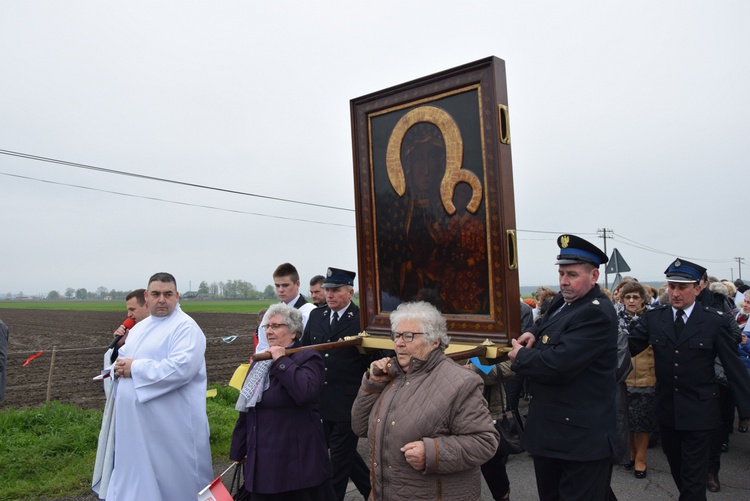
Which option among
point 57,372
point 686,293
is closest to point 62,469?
point 686,293

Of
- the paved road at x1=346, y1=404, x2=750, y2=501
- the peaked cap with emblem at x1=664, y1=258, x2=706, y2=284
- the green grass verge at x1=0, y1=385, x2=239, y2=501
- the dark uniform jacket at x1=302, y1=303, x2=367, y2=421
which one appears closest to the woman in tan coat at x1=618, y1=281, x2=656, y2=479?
the paved road at x1=346, y1=404, x2=750, y2=501

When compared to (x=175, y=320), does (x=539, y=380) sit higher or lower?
lower

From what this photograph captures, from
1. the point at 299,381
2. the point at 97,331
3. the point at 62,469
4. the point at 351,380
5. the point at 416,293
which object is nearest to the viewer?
the point at 299,381

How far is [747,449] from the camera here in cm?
667

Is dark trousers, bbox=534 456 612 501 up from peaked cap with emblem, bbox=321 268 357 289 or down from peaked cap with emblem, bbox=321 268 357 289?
down

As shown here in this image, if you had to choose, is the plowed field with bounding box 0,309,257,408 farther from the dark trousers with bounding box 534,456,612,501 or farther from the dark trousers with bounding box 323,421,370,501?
the dark trousers with bounding box 534,456,612,501

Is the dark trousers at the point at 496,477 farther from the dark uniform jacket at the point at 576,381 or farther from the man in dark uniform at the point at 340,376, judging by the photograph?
the dark uniform jacket at the point at 576,381

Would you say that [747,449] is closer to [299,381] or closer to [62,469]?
[299,381]

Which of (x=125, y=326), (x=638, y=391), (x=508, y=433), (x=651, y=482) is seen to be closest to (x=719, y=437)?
(x=651, y=482)

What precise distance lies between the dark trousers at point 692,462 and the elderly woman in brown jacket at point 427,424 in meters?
2.03

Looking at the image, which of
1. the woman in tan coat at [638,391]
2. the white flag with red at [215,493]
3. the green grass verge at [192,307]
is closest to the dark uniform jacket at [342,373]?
the white flag with red at [215,493]

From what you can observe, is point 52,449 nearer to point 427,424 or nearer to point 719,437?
point 427,424

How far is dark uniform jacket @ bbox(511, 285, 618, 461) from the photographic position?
3.10 metres

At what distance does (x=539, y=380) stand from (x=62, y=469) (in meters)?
4.91
